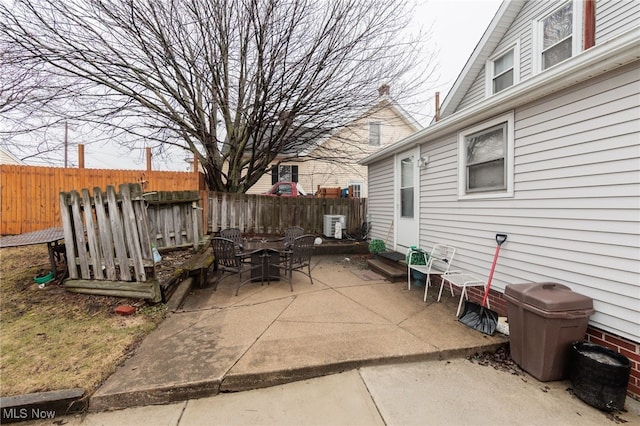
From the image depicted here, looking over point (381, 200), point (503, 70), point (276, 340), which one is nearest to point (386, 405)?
point (276, 340)

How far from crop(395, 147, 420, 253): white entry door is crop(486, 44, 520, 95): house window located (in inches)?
126

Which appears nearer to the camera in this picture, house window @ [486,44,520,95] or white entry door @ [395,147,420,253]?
white entry door @ [395,147,420,253]

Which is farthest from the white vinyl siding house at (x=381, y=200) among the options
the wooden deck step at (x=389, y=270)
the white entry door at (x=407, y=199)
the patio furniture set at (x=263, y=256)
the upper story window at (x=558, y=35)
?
the upper story window at (x=558, y=35)

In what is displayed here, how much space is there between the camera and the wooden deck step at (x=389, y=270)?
516cm

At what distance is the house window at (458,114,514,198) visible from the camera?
3609 millimetres

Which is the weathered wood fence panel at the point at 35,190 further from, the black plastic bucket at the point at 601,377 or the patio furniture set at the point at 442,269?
the black plastic bucket at the point at 601,377

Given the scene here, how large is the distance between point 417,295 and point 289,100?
212 inches

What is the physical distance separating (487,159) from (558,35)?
13.0 feet

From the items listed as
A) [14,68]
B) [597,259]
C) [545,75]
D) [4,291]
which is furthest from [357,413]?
[14,68]

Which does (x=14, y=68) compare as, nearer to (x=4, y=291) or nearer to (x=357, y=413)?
(x=4, y=291)

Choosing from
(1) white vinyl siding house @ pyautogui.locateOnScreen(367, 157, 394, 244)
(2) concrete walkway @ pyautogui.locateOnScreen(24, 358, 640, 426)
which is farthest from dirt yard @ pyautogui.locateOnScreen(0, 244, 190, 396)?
(1) white vinyl siding house @ pyautogui.locateOnScreen(367, 157, 394, 244)

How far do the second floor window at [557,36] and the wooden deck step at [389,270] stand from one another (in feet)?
17.3

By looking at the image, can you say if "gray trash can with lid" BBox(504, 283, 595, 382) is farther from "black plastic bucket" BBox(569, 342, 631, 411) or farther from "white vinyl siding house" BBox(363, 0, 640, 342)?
"white vinyl siding house" BBox(363, 0, 640, 342)

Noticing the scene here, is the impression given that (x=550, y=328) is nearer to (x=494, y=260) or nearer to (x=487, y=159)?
(x=494, y=260)
